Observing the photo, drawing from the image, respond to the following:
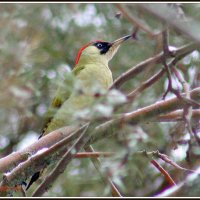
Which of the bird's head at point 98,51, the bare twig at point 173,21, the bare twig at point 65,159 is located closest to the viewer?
the bare twig at point 173,21

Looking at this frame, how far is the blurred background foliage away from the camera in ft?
18.4

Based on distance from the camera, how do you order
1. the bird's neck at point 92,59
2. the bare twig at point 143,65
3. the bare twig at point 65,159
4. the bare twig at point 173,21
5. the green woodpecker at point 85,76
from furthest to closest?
the bird's neck at point 92,59, the green woodpecker at point 85,76, the bare twig at point 65,159, the bare twig at point 143,65, the bare twig at point 173,21

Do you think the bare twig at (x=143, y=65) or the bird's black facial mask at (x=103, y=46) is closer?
the bare twig at (x=143, y=65)

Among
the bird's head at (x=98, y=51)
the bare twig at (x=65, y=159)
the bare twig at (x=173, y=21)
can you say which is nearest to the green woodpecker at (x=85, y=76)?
the bird's head at (x=98, y=51)

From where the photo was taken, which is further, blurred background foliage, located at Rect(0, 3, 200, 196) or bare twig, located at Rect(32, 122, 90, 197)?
blurred background foliage, located at Rect(0, 3, 200, 196)

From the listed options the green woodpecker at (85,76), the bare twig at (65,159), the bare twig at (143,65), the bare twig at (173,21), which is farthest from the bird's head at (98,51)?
the bare twig at (173,21)

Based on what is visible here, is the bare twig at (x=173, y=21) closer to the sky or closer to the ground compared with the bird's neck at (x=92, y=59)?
closer to the sky

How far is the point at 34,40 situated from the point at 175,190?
4040 mm

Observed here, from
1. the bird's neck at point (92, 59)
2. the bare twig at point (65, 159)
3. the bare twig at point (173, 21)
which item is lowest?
the bird's neck at point (92, 59)

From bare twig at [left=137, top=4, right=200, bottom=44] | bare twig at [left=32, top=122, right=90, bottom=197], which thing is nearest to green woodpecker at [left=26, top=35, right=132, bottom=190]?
bare twig at [left=32, top=122, right=90, bottom=197]

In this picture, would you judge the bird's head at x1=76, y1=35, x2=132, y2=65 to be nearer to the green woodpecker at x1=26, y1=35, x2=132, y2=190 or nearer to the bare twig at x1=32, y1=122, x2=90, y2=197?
the green woodpecker at x1=26, y1=35, x2=132, y2=190

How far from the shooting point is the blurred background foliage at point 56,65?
5617 mm

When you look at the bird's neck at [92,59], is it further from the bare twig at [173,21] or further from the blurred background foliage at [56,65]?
the bare twig at [173,21]

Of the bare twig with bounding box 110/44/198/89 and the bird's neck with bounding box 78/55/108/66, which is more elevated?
the bare twig with bounding box 110/44/198/89
